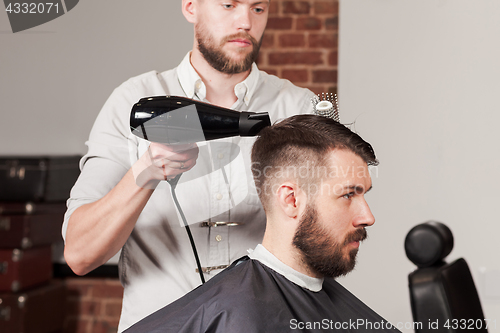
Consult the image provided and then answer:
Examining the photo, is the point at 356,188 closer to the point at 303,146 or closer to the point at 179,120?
the point at 303,146

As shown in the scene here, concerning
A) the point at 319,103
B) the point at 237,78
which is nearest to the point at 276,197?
the point at 319,103

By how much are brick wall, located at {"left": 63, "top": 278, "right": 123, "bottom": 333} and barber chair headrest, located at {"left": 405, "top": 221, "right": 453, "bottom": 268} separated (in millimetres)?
2361

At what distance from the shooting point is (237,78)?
1.36 m

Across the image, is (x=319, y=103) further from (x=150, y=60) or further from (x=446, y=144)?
(x=150, y=60)

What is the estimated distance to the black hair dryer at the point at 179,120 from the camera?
988mm

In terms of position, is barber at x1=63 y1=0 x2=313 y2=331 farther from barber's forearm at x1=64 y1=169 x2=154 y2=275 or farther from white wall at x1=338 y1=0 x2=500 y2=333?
white wall at x1=338 y1=0 x2=500 y2=333

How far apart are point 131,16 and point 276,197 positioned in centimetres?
162

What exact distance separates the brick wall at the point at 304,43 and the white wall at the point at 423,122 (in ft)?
1.28

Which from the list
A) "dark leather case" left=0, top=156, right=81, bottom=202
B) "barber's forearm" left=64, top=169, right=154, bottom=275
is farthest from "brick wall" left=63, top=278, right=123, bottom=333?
"barber's forearm" left=64, top=169, right=154, bottom=275

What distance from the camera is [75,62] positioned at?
100 inches

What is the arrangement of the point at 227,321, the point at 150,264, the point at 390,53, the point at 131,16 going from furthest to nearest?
the point at 131,16, the point at 390,53, the point at 150,264, the point at 227,321

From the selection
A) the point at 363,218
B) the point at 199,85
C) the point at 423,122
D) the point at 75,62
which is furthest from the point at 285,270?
the point at 75,62

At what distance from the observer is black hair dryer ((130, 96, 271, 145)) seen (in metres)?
0.99

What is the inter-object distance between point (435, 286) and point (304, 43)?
2.11m
